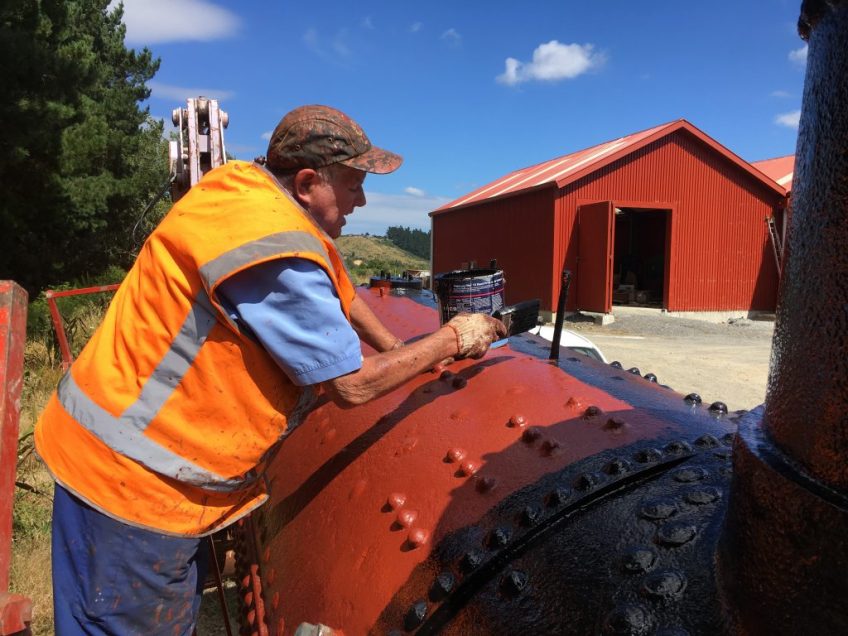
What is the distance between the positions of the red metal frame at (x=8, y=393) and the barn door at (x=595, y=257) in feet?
50.9

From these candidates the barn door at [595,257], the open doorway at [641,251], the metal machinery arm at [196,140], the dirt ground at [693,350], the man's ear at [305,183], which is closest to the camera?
the man's ear at [305,183]

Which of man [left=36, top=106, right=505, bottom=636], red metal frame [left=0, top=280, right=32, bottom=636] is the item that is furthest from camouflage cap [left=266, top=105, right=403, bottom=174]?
red metal frame [left=0, top=280, right=32, bottom=636]

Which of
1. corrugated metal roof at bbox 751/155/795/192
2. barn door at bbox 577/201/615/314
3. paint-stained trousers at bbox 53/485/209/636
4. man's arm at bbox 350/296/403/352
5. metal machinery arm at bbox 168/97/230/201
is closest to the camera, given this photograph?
paint-stained trousers at bbox 53/485/209/636

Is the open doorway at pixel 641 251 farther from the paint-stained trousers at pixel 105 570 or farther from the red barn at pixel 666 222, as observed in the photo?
the paint-stained trousers at pixel 105 570

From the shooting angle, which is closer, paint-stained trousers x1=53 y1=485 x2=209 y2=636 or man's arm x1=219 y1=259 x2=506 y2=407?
man's arm x1=219 y1=259 x2=506 y2=407

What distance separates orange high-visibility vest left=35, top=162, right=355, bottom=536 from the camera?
61.5 inches

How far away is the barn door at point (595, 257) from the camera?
53.5 ft

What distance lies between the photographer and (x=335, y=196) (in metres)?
1.85

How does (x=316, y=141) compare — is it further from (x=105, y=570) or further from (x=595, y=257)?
(x=595, y=257)

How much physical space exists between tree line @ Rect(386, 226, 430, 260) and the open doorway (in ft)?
279

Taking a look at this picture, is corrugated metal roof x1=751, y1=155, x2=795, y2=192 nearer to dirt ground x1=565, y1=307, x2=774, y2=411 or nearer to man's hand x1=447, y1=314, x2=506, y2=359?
dirt ground x1=565, y1=307, x2=774, y2=411

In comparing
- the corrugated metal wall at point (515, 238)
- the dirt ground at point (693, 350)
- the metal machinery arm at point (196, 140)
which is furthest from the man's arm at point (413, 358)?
the corrugated metal wall at point (515, 238)

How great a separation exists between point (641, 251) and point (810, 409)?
2430 cm

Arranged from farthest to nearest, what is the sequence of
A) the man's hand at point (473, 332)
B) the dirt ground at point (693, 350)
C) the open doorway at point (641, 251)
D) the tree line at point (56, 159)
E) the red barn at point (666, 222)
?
1. the open doorway at point (641, 251)
2. the red barn at point (666, 222)
3. the tree line at point (56, 159)
4. the dirt ground at point (693, 350)
5. the man's hand at point (473, 332)
